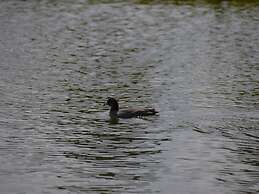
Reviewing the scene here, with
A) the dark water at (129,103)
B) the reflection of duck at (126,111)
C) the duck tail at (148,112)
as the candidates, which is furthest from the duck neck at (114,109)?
the duck tail at (148,112)

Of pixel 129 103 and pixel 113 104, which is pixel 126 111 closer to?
pixel 113 104

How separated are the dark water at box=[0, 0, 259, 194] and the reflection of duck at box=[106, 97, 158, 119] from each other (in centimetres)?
22

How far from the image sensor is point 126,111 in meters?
20.5

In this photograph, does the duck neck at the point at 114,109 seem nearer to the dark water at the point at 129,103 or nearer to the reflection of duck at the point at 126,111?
the reflection of duck at the point at 126,111

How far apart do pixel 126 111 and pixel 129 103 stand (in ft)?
6.34

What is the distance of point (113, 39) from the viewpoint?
1417 inches

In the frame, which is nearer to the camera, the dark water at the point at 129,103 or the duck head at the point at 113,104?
the dark water at the point at 129,103

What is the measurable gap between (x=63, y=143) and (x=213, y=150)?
3406 millimetres

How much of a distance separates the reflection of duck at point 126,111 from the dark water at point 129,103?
8.7 inches

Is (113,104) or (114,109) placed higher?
(113,104)

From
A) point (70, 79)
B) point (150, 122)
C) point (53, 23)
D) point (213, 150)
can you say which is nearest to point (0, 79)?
point (70, 79)

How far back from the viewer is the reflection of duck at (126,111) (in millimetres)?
20062

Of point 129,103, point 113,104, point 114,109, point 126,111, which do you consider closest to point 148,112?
point 126,111

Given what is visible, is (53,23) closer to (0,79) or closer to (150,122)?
(0,79)
